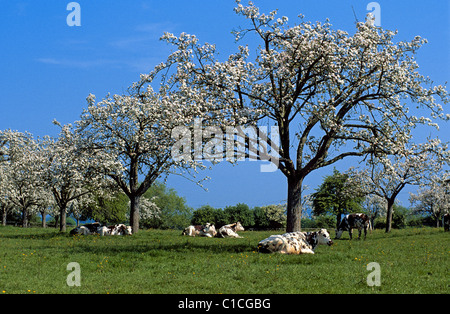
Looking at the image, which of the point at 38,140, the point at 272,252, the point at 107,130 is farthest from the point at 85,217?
the point at 272,252

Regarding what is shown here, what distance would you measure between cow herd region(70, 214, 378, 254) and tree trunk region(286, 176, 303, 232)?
921 mm

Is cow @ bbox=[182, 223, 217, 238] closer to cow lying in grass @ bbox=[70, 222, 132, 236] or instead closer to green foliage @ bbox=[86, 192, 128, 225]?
cow lying in grass @ bbox=[70, 222, 132, 236]

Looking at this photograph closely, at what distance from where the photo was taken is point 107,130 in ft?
122

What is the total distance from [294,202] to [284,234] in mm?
2417

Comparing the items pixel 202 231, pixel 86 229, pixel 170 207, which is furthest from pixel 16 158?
pixel 170 207

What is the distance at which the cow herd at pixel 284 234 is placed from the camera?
21.5 metres

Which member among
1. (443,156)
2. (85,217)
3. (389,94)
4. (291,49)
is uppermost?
(291,49)

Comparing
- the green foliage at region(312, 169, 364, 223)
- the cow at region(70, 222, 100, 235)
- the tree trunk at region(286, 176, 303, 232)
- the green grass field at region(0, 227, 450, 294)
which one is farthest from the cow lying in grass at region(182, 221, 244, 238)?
the green foliage at region(312, 169, 364, 223)

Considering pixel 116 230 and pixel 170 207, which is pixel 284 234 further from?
pixel 170 207

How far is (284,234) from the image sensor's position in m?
22.6

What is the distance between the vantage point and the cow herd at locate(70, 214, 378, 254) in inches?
846

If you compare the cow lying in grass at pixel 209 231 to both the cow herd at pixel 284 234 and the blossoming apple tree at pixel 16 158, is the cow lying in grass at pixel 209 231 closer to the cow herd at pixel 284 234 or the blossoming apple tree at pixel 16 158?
the cow herd at pixel 284 234
